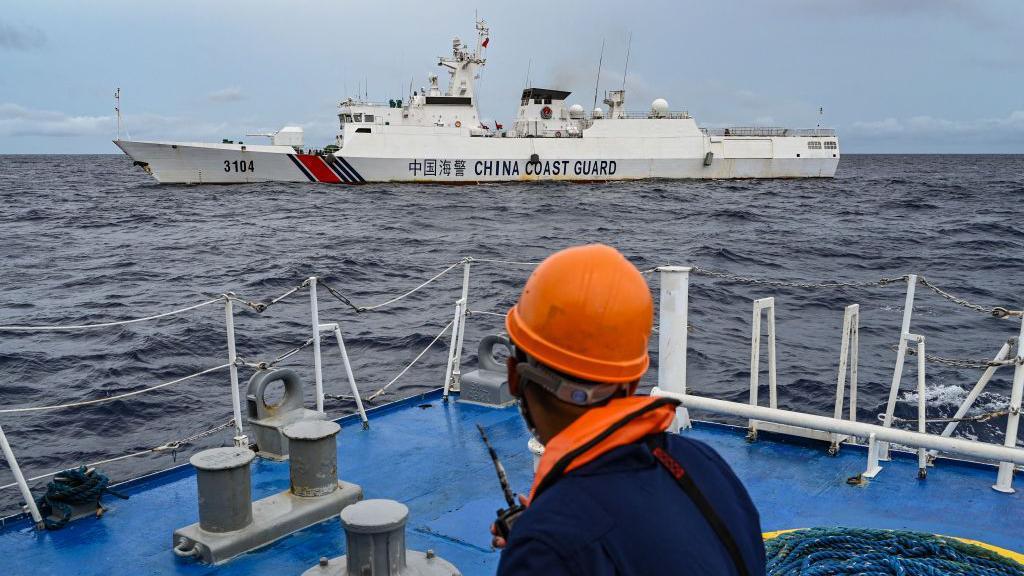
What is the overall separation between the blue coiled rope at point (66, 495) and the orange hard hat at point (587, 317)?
156 inches

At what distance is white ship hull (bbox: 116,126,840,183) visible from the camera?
4000 centimetres

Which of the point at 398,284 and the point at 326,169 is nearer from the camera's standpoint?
the point at 398,284

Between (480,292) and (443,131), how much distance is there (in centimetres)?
2674

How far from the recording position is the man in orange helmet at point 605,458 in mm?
1136

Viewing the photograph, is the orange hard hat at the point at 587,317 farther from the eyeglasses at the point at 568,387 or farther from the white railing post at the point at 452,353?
the white railing post at the point at 452,353

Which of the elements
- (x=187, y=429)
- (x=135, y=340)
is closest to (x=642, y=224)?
(x=135, y=340)

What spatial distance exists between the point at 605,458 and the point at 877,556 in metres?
2.27

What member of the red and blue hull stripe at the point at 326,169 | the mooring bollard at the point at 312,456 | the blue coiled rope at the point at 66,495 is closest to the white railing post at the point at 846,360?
the mooring bollard at the point at 312,456

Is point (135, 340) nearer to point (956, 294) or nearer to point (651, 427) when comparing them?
point (651, 427)

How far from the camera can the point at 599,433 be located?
1214mm

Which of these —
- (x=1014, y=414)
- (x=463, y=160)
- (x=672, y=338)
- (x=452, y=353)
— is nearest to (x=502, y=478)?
(x=672, y=338)

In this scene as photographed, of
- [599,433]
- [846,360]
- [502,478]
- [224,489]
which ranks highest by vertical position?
[599,433]

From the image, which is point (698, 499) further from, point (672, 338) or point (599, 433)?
point (672, 338)

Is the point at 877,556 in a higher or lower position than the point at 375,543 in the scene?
higher
